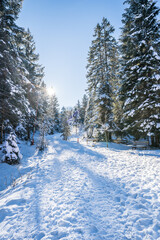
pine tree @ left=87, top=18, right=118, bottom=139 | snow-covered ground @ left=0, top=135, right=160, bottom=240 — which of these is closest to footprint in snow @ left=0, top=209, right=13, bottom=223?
snow-covered ground @ left=0, top=135, right=160, bottom=240

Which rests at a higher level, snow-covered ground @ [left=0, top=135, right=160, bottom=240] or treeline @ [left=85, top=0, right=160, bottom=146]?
treeline @ [left=85, top=0, right=160, bottom=146]

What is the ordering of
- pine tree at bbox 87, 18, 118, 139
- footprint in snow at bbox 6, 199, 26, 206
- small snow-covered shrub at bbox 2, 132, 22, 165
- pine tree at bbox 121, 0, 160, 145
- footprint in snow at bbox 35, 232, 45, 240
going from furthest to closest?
pine tree at bbox 87, 18, 118, 139 < pine tree at bbox 121, 0, 160, 145 < small snow-covered shrub at bbox 2, 132, 22, 165 < footprint in snow at bbox 6, 199, 26, 206 < footprint in snow at bbox 35, 232, 45, 240

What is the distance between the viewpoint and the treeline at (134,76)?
977 centimetres

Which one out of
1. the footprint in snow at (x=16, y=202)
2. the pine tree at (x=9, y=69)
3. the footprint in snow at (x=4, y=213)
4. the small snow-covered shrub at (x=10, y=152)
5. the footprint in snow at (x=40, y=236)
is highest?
the pine tree at (x=9, y=69)

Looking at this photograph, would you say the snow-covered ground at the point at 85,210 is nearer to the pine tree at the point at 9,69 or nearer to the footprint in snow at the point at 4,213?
the footprint in snow at the point at 4,213

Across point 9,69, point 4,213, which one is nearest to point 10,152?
point 4,213

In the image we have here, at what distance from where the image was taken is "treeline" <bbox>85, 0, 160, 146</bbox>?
9766 mm

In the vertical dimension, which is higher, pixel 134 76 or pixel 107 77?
pixel 107 77

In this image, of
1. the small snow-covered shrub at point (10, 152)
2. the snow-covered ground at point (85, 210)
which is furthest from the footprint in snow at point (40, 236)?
the small snow-covered shrub at point (10, 152)

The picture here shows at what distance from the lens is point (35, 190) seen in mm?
3957

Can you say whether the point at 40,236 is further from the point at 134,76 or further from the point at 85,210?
the point at 134,76

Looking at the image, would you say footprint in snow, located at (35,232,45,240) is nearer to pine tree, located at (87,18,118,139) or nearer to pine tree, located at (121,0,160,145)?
pine tree, located at (121,0,160,145)

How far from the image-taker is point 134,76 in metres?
11.5

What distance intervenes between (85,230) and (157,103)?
10265 mm
